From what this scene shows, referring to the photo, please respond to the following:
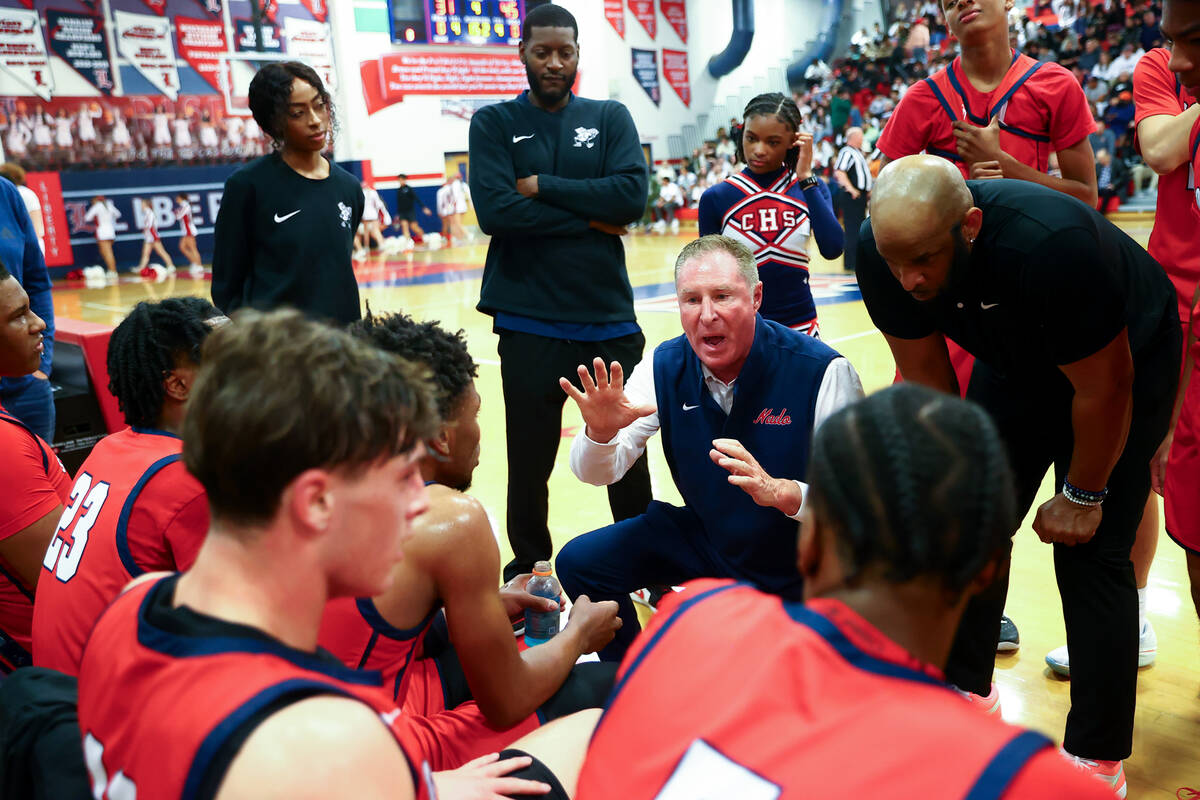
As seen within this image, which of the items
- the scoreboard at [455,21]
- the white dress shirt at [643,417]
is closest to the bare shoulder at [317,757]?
the white dress shirt at [643,417]

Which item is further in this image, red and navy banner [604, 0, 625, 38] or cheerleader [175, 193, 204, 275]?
red and navy banner [604, 0, 625, 38]

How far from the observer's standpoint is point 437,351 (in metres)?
2.20

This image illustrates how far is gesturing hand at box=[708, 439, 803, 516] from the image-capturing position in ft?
Result: 7.03

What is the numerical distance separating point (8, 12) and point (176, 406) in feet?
60.9

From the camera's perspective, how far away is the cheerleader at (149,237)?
679 inches

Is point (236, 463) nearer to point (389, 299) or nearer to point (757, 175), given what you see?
point (757, 175)

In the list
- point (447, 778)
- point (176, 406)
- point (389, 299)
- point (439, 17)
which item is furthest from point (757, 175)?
point (439, 17)

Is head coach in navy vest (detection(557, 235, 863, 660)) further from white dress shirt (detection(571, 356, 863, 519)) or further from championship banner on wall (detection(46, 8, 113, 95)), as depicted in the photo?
championship banner on wall (detection(46, 8, 113, 95))

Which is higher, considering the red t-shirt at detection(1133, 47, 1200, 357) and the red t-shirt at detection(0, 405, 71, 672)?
the red t-shirt at detection(1133, 47, 1200, 357)

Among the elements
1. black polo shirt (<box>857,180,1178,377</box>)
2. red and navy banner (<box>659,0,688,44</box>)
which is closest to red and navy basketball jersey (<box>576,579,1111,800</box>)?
black polo shirt (<box>857,180,1178,377</box>)

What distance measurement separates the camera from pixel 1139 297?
232cm

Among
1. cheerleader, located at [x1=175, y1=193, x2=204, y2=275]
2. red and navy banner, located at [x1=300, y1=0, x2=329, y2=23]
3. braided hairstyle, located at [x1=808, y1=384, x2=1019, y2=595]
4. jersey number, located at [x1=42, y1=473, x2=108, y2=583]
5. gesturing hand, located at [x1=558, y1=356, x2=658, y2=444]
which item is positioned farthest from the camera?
red and navy banner, located at [x1=300, y1=0, x2=329, y2=23]

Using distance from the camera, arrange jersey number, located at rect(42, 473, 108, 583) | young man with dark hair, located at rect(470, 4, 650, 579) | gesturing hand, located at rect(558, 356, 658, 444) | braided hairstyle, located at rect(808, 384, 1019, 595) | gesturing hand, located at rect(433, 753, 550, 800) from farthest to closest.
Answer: young man with dark hair, located at rect(470, 4, 650, 579)
gesturing hand, located at rect(558, 356, 658, 444)
jersey number, located at rect(42, 473, 108, 583)
gesturing hand, located at rect(433, 753, 550, 800)
braided hairstyle, located at rect(808, 384, 1019, 595)

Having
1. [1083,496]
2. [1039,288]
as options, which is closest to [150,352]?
[1039,288]
